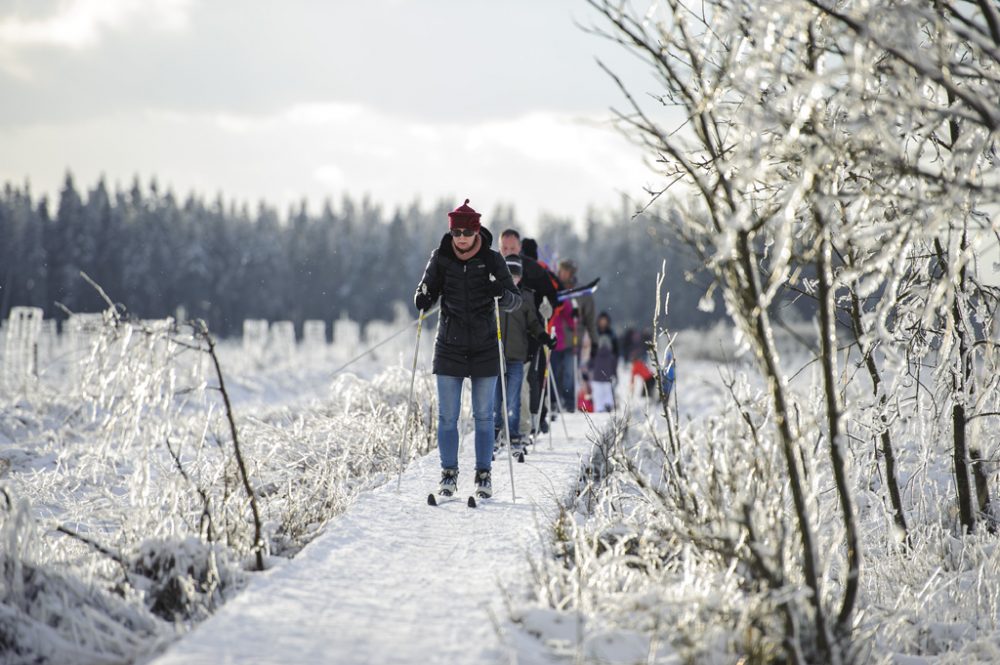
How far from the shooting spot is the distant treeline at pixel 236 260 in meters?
60.7

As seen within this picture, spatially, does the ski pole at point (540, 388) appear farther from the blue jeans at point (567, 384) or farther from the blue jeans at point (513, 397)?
the blue jeans at point (567, 384)

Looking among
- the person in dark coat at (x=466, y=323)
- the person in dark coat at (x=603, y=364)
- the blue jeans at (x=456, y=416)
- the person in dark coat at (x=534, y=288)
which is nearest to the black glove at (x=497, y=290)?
the person in dark coat at (x=466, y=323)

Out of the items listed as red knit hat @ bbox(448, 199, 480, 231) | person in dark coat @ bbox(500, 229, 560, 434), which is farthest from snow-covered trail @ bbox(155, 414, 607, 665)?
person in dark coat @ bbox(500, 229, 560, 434)

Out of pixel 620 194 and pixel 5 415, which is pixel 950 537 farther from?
pixel 5 415

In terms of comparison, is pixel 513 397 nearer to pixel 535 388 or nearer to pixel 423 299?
pixel 535 388

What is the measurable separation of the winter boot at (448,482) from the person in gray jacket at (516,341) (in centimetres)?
198

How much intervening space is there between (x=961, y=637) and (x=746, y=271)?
2.80 meters

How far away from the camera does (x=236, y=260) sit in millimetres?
74438

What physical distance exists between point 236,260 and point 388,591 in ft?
245

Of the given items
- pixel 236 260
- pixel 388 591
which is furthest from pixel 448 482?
pixel 236 260

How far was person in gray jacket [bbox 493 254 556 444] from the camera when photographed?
8078 millimetres

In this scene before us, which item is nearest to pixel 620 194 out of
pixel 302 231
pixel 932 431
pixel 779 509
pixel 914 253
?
pixel 779 509

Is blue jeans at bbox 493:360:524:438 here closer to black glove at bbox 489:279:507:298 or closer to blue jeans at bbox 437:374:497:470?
blue jeans at bbox 437:374:497:470

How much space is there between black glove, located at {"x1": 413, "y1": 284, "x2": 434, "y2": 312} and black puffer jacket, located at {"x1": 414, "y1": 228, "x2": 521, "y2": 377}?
2 centimetres
